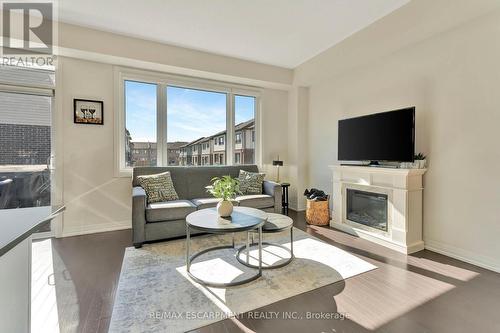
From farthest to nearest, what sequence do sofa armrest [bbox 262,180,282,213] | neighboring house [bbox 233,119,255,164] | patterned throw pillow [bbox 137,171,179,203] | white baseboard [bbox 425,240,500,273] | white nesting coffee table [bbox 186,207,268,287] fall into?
neighboring house [bbox 233,119,255,164] → sofa armrest [bbox 262,180,282,213] → patterned throw pillow [bbox 137,171,179,203] → white baseboard [bbox 425,240,500,273] → white nesting coffee table [bbox 186,207,268,287]

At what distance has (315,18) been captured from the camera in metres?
3.08

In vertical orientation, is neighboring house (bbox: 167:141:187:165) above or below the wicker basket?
above

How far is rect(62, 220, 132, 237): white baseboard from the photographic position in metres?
3.52

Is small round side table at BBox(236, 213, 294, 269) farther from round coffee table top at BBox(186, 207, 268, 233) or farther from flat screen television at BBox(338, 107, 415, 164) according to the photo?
flat screen television at BBox(338, 107, 415, 164)

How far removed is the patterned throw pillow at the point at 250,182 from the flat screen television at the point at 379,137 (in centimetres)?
138

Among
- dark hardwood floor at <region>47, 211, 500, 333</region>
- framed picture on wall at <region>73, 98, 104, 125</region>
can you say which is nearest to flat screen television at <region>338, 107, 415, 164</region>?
dark hardwood floor at <region>47, 211, 500, 333</region>

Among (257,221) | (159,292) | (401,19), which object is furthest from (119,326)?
(401,19)

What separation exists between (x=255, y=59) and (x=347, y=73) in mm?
1603

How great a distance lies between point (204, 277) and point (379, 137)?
109 inches

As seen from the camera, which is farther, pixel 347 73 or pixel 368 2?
pixel 347 73

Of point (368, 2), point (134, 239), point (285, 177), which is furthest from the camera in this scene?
point (285, 177)

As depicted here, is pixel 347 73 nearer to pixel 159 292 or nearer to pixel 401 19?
pixel 401 19

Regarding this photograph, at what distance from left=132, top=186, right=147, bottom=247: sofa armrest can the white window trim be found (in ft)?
3.70

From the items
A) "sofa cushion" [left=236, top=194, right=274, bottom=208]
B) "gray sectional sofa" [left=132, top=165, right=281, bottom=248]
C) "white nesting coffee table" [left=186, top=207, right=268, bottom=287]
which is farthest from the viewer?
"sofa cushion" [left=236, top=194, right=274, bottom=208]
